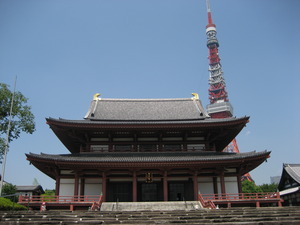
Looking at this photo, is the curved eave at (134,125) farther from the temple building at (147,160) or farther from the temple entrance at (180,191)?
the temple entrance at (180,191)

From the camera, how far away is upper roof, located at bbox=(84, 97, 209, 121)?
32.7 meters

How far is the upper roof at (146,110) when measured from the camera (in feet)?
107

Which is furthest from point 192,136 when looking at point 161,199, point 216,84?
point 216,84

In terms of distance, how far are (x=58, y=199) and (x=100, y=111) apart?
12681 millimetres

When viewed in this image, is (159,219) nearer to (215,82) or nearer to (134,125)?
(134,125)

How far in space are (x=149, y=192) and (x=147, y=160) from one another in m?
4.77

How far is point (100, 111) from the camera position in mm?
33906

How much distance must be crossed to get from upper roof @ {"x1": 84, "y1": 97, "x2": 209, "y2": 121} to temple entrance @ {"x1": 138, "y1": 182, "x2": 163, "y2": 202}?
310 inches

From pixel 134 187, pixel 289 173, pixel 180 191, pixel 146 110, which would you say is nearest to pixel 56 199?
pixel 134 187

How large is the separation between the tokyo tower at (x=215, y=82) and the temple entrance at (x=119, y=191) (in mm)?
93125

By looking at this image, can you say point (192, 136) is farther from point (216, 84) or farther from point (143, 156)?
point (216, 84)

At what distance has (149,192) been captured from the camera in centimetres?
2767

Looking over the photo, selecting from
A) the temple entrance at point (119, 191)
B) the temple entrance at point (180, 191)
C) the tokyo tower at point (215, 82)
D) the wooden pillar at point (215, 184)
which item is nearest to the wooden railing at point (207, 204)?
the temple entrance at point (180, 191)

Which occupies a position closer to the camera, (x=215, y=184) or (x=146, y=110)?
(x=215, y=184)
